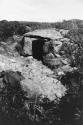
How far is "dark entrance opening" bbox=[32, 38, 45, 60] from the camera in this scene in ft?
52.6

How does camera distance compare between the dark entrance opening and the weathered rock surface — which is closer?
the weathered rock surface

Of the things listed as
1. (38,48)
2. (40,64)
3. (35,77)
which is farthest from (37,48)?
(35,77)

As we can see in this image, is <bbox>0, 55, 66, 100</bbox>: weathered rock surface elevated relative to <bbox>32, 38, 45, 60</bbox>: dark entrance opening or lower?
lower

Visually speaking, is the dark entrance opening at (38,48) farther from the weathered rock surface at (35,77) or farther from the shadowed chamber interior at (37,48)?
the weathered rock surface at (35,77)

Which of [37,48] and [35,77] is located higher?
[37,48]

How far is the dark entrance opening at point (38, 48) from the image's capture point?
1603cm

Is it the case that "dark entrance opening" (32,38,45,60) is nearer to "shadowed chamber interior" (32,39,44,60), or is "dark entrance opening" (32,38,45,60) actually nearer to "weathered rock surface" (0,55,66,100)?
"shadowed chamber interior" (32,39,44,60)

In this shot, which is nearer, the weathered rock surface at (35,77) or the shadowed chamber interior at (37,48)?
the weathered rock surface at (35,77)

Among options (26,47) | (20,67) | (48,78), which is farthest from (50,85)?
(26,47)

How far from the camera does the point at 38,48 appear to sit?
53.4 ft

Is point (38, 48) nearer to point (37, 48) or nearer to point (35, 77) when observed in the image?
point (37, 48)

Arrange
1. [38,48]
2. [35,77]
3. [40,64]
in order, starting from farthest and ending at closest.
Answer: [38,48]
[40,64]
[35,77]

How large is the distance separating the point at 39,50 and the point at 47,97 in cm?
371

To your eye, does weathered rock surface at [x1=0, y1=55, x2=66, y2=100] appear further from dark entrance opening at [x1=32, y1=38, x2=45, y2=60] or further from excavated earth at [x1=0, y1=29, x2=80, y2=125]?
dark entrance opening at [x1=32, y1=38, x2=45, y2=60]
